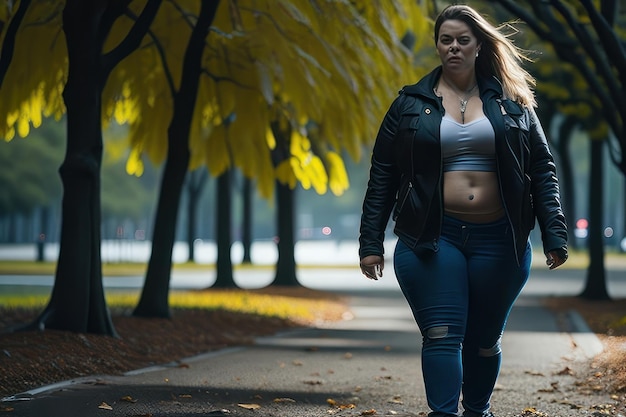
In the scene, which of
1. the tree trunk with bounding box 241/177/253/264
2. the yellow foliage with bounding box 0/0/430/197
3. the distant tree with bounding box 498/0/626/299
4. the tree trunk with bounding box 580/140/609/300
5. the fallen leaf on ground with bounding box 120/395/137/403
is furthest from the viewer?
the tree trunk with bounding box 241/177/253/264

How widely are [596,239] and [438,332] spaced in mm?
18947

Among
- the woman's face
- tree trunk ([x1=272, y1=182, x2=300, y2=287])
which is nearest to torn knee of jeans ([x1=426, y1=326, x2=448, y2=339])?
the woman's face

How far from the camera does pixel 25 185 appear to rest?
5159 centimetres

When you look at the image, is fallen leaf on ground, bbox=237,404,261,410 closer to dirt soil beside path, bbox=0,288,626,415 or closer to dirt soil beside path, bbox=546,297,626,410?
dirt soil beside path, bbox=0,288,626,415

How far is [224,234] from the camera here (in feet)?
85.9

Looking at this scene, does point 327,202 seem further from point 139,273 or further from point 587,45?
point 587,45

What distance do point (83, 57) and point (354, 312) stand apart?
973 cm

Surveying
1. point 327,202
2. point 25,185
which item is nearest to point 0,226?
point 25,185

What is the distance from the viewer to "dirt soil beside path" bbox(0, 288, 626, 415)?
9.41m

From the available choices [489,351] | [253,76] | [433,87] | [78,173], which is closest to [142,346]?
[78,173]

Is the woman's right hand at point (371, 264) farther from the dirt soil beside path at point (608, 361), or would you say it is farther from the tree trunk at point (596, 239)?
the tree trunk at point (596, 239)

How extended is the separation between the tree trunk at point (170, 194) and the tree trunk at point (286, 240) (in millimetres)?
11507

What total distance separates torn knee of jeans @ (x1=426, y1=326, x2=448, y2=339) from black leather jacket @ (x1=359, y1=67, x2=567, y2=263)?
14.2 inches

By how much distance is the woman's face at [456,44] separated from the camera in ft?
20.0
